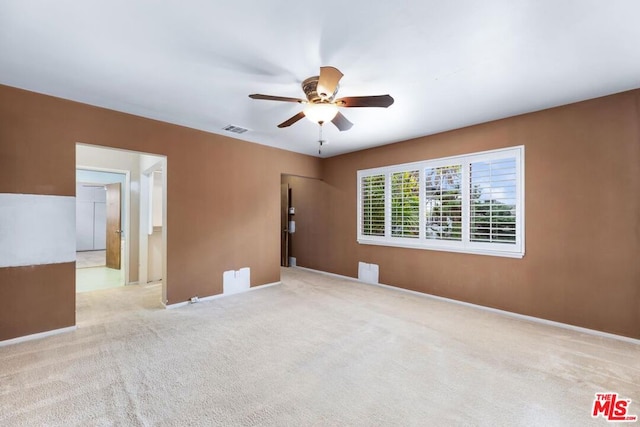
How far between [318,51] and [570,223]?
342 centimetres

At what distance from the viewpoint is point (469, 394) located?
204cm

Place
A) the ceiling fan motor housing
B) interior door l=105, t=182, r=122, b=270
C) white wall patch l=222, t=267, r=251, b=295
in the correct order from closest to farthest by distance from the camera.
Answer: the ceiling fan motor housing, white wall patch l=222, t=267, r=251, b=295, interior door l=105, t=182, r=122, b=270

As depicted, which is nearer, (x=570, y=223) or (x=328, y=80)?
(x=328, y=80)

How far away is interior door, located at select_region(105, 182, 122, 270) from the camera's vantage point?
6193 mm

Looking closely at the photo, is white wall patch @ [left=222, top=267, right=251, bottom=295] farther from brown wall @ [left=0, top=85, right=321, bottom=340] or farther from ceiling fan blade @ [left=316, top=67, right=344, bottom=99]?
ceiling fan blade @ [left=316, top=67, right=344, bottom=99]

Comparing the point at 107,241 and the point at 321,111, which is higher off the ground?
the point at 321,111

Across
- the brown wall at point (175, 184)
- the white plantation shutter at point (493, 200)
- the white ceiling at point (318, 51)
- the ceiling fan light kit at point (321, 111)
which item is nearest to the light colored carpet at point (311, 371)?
the brown wall at point (175, 184)

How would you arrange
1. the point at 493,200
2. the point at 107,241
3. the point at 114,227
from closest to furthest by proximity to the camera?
the point at 493,200, the point at 114,227, the point at 107,241

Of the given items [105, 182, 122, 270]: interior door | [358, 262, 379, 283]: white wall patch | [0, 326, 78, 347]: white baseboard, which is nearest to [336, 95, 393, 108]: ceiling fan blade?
[358, 262, 379, 283]: white wall patch

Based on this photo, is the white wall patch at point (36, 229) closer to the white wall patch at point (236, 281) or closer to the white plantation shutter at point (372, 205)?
the white wall patch at point (236, 281)

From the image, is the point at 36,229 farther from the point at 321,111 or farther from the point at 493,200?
the point at 493,200

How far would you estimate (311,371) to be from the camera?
2.35 m

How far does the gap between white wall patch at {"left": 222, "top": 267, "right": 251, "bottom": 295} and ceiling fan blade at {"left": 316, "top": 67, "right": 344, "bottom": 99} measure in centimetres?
333

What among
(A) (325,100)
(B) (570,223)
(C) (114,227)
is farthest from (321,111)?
(C) (114,227)
